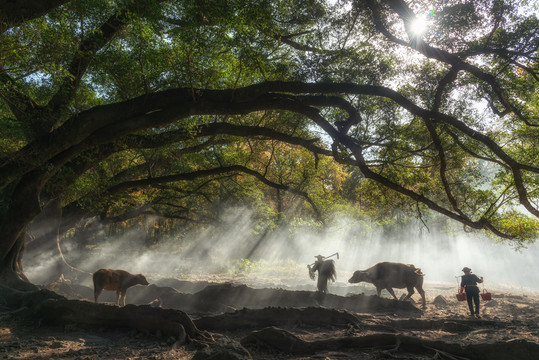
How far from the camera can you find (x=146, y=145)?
8.46 meters

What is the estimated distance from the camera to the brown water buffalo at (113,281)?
30.9 feet

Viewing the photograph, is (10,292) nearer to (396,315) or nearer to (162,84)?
(162,84)

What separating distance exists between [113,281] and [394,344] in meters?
8.21

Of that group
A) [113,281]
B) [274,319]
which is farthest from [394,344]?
[113,281]

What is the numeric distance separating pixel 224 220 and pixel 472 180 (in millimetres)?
12418

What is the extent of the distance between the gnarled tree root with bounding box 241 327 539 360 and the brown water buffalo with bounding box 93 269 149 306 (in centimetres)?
614

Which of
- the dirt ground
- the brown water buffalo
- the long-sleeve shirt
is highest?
the long-sleeve shirt

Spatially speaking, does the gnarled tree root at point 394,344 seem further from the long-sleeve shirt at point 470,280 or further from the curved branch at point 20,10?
the curved branch at point 20,10

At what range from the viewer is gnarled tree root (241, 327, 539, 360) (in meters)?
4.51

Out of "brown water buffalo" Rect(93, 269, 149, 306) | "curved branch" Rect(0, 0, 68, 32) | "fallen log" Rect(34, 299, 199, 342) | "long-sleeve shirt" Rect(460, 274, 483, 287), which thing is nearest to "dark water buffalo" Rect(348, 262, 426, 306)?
"long-sleeve shirt" Rect(460, 274, 483, 287)

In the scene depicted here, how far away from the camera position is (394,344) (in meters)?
5.34

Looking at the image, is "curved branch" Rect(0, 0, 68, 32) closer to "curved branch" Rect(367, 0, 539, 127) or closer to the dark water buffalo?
"curved branch" Rect(367, 0, 539, 127)

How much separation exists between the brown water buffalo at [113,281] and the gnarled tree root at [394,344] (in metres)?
6.14

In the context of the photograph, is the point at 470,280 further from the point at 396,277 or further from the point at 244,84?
the point at 244,84
